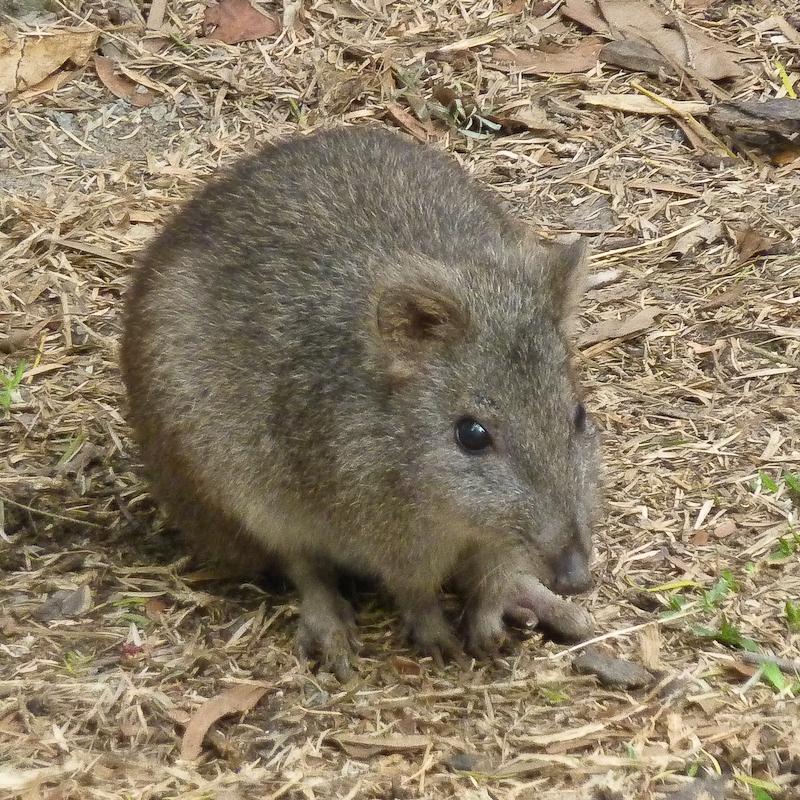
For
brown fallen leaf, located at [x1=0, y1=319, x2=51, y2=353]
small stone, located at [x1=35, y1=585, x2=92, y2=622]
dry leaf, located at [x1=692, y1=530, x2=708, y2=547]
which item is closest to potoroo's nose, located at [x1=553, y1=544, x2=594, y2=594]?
dry leaf, located at [x1=692, y1=530, x2=708, y2=547]

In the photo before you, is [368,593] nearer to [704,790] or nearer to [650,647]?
[650,647]

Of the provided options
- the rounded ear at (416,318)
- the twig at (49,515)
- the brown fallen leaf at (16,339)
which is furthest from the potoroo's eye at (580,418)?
the brown fallen leaf at (16,339)

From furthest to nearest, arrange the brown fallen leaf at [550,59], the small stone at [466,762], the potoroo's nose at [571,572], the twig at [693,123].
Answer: the brown fallen leaf at [550,59] → the twig at [693,123] → the small stone at [466,762] → the potoroo's nose at [571,572]

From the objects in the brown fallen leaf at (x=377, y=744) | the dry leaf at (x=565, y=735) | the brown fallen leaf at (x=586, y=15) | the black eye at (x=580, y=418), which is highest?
the black eye at (x=580, y=418)

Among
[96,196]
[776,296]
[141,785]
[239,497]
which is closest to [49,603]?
[239,497]

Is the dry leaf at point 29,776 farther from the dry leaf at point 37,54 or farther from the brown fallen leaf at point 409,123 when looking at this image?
the dry leaf at point 37,54

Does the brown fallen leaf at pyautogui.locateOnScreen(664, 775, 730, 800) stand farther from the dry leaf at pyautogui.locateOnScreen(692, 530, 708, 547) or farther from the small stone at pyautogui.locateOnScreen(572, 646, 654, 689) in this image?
the dry leaf at pyautogui.locateOnScreen(692, 530, 708, 547)

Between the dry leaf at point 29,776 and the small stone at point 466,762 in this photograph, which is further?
the small stone at point 466,762
